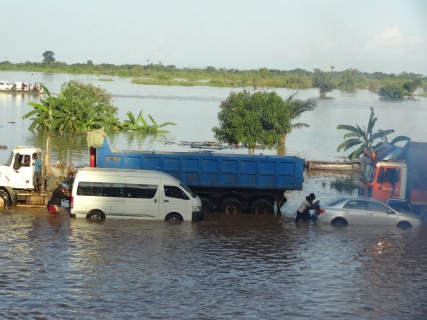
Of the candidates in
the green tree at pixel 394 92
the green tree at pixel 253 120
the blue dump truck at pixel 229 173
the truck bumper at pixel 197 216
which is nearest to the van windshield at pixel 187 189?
the truck bumper at pixel 197 216

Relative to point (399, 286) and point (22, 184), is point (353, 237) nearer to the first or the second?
point (399, 286)

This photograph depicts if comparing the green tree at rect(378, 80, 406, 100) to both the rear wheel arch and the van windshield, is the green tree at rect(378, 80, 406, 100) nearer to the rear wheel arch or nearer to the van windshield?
the van windshield

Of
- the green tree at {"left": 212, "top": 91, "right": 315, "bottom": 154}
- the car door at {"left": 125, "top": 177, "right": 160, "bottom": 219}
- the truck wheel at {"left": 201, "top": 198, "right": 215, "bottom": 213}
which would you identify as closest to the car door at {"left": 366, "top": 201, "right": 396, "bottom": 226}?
the truck wheel at {"left": 201, "top": 198, "right": 215, "bottom": 213}

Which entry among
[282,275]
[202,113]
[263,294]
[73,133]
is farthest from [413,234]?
[202,113]

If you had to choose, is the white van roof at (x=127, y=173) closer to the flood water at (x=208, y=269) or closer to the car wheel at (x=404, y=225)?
the flood water at (x=208, y=269)

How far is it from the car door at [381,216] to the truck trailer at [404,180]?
5.64 ft

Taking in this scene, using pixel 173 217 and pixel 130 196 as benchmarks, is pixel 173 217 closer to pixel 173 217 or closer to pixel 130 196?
pixel 173 217

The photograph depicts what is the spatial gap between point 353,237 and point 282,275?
588 cm

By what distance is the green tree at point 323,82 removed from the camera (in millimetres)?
141125

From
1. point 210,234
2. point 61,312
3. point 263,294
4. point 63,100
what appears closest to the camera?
point 61,312

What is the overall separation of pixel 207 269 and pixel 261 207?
27.8ft

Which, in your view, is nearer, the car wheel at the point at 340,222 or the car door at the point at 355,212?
the car door at the point at 355,212

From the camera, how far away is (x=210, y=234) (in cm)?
2200

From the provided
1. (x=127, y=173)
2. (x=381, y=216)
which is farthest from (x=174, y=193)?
(x=381, y=216)
